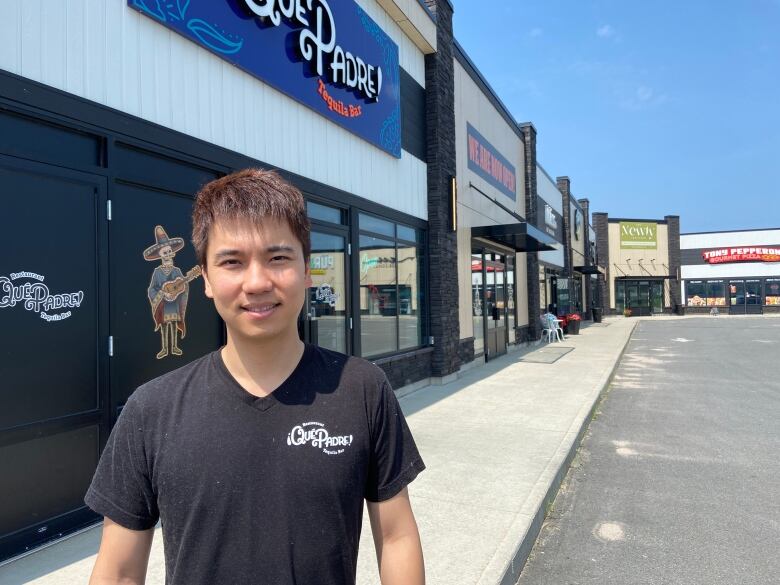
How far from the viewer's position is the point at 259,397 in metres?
1.39

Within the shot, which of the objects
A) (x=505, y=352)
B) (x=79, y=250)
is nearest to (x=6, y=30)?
(x=79, y=250)

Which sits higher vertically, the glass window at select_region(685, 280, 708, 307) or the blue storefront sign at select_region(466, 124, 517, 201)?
the blue storefront sign at select_region(466, 124, 517, 201)

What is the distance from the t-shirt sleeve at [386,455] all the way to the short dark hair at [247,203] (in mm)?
543

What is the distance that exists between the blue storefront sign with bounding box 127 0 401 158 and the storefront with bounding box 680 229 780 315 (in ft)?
142

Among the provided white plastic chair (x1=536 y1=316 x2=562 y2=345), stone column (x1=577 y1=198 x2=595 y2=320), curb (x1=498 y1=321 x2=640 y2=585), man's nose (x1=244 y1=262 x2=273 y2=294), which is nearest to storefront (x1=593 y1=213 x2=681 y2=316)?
stone column (x1=577 y1=198 x2=595 y2=320)

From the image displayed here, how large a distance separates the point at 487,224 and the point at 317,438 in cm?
1298

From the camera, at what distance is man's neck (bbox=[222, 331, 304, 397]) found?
141 centimetres

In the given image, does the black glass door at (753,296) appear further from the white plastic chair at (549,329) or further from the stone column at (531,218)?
the stone column at (531,218)

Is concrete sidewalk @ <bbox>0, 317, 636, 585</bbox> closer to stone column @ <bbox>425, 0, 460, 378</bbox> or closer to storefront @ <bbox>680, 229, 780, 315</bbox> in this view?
stone column @ <bbox>425, 0, 460, 378</bbox>

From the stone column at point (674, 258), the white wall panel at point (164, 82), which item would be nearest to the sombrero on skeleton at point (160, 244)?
the white wall panel at point (164, 82)

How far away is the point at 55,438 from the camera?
369 centimetres

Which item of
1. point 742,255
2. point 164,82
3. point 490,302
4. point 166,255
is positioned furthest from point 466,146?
point 742,255

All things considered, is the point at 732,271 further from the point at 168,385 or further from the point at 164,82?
the point at 168,385

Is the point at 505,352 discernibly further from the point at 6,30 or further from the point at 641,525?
the point at 6,30
